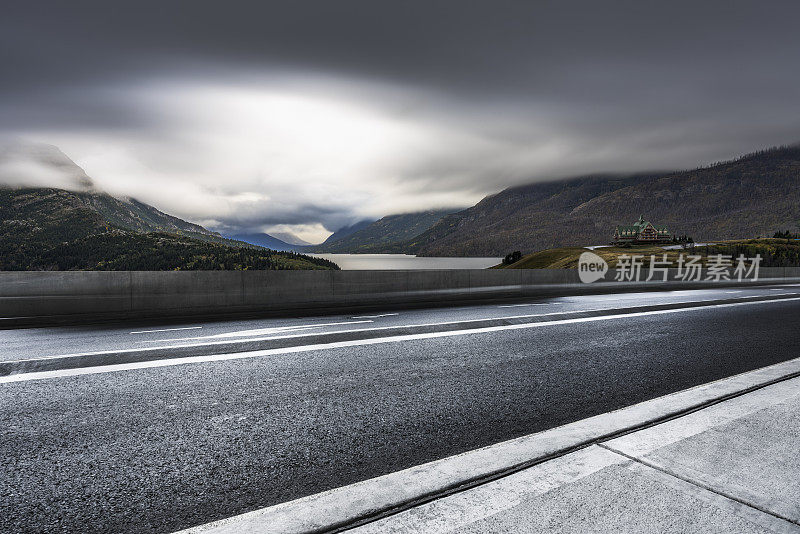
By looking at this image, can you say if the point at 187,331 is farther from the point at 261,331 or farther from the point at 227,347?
the point at 227,347

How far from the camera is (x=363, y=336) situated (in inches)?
327

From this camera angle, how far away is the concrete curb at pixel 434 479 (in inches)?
93.4

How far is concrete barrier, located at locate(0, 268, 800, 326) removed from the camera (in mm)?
12430

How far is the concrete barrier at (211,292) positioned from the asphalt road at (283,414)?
17.2ft

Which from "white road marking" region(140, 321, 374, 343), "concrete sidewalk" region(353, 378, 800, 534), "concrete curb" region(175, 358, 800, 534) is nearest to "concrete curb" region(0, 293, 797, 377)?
"white road marking" region(140, 321, 374, 343)

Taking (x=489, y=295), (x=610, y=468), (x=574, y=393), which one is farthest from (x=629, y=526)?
(x=489, y=295)

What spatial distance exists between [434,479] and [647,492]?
3.69 feet

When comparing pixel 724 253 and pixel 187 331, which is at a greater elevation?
pixel 724 253

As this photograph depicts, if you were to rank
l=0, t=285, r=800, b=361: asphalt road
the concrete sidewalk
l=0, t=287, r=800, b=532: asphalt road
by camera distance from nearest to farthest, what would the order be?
the concrete sidewalk → l=0, t=287, r=800, b=532: asphalt road → l=0, t=285, r=800, b=361: asphalt road

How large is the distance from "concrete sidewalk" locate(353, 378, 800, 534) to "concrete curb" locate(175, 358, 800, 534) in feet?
0.34

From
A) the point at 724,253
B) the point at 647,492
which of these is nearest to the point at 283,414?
the point at 647,492

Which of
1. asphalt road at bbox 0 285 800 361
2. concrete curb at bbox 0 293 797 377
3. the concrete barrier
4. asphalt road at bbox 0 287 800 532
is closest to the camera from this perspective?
asphalt road at bbox 0 287 800 532

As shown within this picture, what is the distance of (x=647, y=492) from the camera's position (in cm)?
258

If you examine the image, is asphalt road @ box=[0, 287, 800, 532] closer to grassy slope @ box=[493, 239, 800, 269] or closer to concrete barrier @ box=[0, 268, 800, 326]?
concrete barrier @ box=[0, 268, 800, 326]
